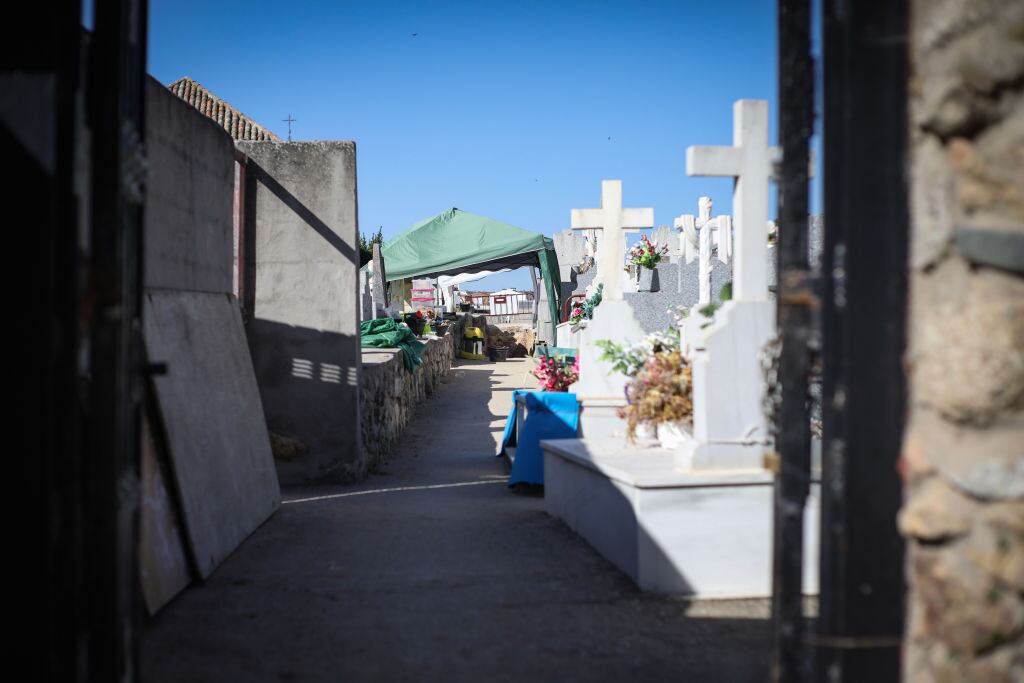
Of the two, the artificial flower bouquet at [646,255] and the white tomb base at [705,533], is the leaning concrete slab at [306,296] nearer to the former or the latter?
the white tomb base at [705,533]

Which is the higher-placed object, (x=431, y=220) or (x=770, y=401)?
(x=431, y=220)

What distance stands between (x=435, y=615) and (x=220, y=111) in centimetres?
2161

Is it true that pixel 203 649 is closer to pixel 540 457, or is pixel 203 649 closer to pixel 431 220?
pixel 540 457

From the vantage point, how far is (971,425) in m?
1.68

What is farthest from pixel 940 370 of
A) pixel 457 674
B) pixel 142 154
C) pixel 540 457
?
pixel 540 457

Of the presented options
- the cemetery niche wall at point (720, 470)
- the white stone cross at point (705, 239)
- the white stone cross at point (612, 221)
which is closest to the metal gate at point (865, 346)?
the cemetery niche wall at point (720, 470)

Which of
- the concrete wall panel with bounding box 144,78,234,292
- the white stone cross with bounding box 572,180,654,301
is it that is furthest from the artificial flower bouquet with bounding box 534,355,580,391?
the concrete wall panel with bounding box 144,78,234,292

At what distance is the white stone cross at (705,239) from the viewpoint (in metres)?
12.6

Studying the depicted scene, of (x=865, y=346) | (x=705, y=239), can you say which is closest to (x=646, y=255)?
(x=705, y=239)

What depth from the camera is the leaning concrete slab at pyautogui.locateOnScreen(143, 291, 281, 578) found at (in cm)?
456

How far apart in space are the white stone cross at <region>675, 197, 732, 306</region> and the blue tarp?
4341 millimetres

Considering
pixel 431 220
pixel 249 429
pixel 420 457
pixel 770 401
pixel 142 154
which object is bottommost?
pixel 420 457

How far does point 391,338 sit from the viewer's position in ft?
42.6

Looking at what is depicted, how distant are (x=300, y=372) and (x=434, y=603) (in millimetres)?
4676
